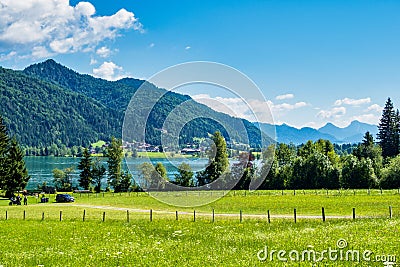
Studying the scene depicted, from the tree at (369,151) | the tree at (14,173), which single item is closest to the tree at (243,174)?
the tree at (369,151)

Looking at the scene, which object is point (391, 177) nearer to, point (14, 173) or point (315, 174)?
point (315, 174)

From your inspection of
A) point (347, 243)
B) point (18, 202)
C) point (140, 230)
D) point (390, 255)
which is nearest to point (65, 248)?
point (140, 230)

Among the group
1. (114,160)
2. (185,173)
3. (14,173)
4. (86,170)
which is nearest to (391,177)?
(185,173)

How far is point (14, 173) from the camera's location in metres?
88.9

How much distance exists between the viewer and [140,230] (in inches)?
1204

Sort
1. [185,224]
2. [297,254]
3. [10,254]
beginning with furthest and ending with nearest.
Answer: [185,224]
[10,254]
[297,254]

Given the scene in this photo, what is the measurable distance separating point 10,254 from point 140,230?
1097 centimetres

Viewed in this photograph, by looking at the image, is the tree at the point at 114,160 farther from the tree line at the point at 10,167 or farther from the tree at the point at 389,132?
the tree at the point at 389,132

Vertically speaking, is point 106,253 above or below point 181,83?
below

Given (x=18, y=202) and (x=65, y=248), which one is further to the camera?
(x=18, y=202)

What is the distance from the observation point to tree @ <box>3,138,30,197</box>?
3466 inches

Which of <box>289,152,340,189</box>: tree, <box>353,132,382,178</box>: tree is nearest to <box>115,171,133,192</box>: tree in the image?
<box>289,152,340,189</box>: tree

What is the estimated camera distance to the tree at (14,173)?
8803 centimetres

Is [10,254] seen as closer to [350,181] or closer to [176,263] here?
[176,263]
